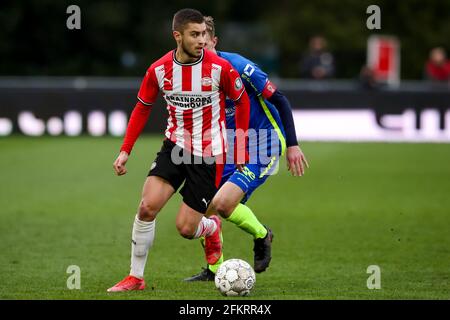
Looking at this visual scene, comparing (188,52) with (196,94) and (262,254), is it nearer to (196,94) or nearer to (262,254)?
(196,94)

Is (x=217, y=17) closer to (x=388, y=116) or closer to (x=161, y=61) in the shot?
(x=388, y=116)

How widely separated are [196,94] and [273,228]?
4152 millimetres

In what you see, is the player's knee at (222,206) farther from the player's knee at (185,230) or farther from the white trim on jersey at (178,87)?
the white trim on jersey at (178,87)

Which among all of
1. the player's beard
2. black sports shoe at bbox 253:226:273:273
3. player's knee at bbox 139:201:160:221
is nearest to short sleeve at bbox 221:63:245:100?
the player's beard

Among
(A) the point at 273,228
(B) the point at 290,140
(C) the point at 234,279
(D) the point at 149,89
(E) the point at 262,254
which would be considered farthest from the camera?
(A) the point at 273,228

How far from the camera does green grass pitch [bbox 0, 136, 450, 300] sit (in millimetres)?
8133

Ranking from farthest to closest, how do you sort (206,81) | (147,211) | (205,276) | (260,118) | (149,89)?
(260,118) < (205,276) < (149,89) < (206,81) < (147,211)

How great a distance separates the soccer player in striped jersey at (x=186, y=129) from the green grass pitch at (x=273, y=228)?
0.51 metres

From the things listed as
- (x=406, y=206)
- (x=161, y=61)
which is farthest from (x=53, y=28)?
(x=161, y=61)

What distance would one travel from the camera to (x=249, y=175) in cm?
842

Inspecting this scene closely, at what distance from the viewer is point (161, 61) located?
26.1 ft

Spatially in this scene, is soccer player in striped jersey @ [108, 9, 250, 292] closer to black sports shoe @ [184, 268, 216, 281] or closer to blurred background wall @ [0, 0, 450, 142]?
black sports shoe @ [184, 268, 216, 281]

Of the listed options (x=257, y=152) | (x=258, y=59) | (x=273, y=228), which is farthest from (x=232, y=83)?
(x=258, y=59)
